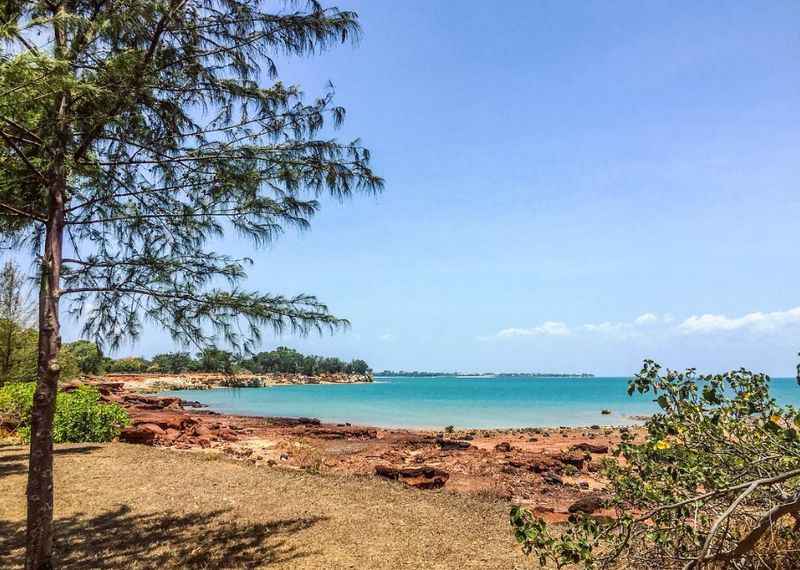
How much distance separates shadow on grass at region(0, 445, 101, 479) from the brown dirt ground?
4 centimetres

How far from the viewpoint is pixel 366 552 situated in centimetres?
598

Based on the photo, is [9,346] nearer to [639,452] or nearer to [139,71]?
[139,71]

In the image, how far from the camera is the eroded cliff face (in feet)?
18.7

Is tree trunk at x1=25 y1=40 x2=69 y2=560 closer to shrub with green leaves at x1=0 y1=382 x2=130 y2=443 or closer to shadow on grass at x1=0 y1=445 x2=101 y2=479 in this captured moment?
shadow on grass at x1=0 y1=445 x2=101 y2=479

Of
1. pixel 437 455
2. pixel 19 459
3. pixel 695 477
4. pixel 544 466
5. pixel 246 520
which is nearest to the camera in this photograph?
pixel 695 477

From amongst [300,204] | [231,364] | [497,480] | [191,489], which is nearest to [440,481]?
[497,480]

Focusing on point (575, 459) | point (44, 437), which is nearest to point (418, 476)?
point (575, 459)

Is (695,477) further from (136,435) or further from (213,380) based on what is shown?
(136,435)

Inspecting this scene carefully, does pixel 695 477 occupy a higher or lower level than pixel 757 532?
higher

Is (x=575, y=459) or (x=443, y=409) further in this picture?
(x=443, y=409)

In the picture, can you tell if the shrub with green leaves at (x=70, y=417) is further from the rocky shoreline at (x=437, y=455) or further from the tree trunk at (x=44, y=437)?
the tree trunk at (x=44, y=437)

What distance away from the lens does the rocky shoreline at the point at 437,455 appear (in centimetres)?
1063

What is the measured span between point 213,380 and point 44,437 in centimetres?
170

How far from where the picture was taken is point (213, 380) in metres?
5.15
